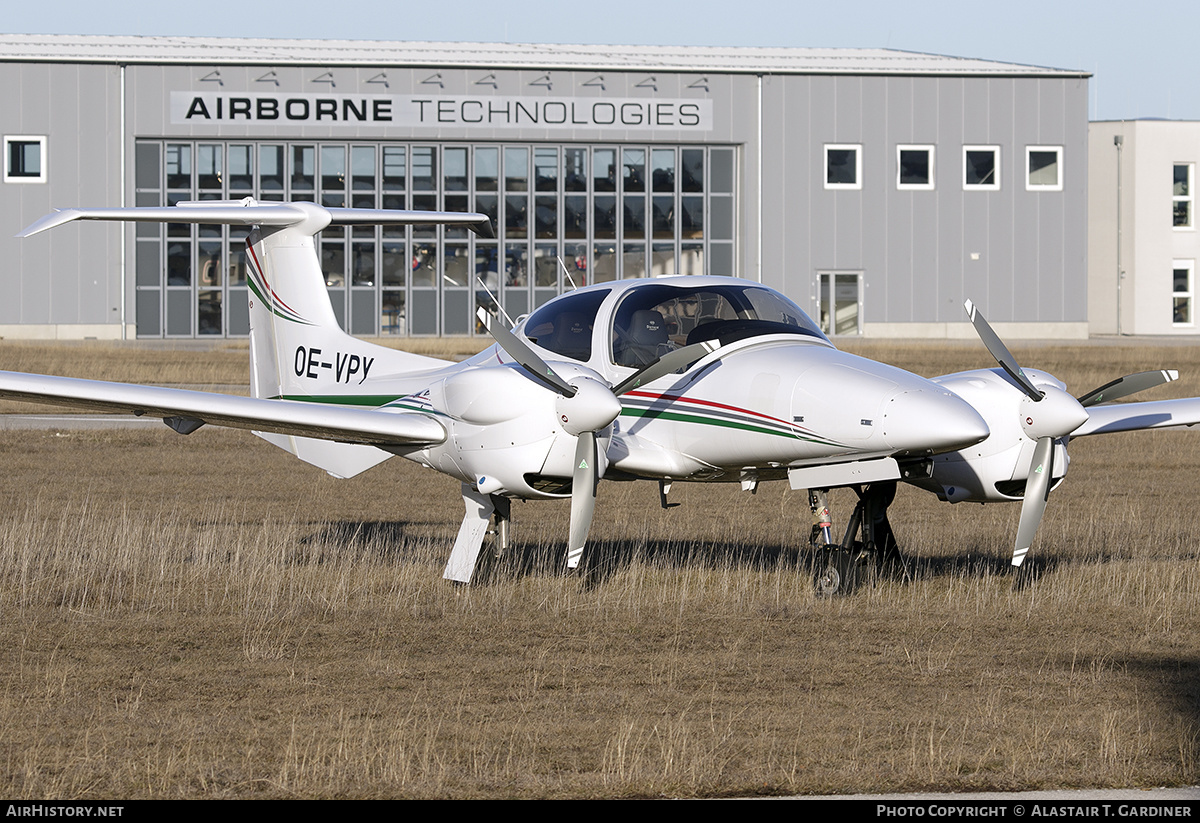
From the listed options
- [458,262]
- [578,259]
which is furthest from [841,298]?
[458,262]

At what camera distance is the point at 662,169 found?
190 feet

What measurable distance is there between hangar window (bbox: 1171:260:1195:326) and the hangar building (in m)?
15.3

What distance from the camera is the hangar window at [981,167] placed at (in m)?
58.1

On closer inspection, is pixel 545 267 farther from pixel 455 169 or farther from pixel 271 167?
pixel 271 167

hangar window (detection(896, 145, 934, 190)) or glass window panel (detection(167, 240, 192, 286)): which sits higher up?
hangar window (detection(896, 145, 934, 190))

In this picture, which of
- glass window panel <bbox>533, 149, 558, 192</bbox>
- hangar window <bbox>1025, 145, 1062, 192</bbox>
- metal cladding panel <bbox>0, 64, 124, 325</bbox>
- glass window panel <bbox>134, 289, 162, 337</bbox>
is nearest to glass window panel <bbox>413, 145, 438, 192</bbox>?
glass window panel <bbox>533, 149, 558, 192</bbox>

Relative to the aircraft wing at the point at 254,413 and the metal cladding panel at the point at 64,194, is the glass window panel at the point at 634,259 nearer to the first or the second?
the metal cladding panel at the point at 64,194

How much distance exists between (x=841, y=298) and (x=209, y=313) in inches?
1020

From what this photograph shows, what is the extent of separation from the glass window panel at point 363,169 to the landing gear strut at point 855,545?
154 feet

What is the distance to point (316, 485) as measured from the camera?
21.1 m

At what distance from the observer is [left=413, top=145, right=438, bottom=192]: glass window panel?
186ft

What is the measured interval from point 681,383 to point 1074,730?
14.9ft

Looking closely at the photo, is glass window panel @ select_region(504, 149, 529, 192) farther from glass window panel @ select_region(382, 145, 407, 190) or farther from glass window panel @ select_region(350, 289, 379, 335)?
glass window panel @ select_region(350, 289, 379, 335)
